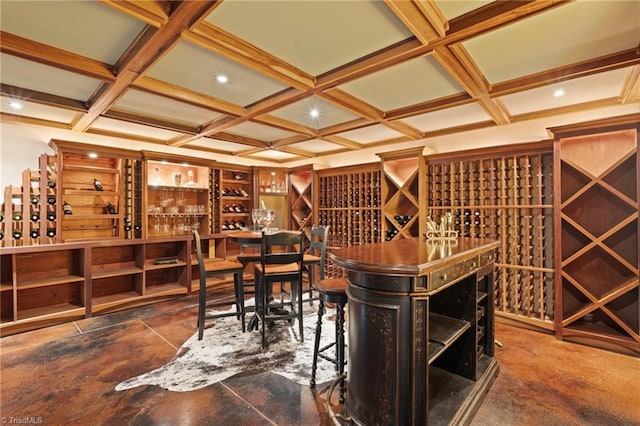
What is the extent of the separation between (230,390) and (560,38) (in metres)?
3.31

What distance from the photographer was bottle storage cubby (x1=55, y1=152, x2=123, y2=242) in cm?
368

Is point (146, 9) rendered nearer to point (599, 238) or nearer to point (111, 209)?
point (111, 209)

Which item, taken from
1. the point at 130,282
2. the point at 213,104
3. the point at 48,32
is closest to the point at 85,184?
the point at 130,282

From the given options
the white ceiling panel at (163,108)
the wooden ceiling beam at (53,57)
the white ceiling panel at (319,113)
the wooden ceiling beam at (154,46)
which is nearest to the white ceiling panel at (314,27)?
the wooden ceiling beam at (154,46)

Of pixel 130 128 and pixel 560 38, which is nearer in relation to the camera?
pixel 560 38

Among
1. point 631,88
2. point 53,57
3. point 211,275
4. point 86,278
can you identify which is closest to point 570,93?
point 631,88

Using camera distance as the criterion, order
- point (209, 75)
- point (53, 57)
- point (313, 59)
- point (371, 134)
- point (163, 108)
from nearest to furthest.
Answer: point (53, 57) → point (313, 59) → point (209, 75) → point (163, 108) → point (371, 134)

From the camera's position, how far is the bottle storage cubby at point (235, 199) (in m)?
5.39

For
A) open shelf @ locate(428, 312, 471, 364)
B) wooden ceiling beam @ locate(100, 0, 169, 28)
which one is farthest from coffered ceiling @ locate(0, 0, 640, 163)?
open shelf @ locate(428, 312, 471, 364)

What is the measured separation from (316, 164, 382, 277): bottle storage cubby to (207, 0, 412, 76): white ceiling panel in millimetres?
2773

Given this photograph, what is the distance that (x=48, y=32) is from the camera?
6.08 ft

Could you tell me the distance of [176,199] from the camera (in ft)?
15.8

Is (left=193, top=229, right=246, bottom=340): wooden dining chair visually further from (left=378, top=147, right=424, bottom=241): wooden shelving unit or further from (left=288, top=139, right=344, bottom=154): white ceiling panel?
(left=288, top=139, right=344, bottom=154): white ceiling panel

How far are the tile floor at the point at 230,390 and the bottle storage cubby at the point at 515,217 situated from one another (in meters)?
0.50
